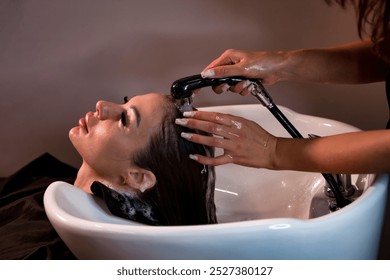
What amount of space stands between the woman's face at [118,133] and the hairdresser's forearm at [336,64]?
0.40 meters

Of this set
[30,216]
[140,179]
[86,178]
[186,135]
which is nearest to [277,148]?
[186,135]

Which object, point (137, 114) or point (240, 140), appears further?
point (137, 114)

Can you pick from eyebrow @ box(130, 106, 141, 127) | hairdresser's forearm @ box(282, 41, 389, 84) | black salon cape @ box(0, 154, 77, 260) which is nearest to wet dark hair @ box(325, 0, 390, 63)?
hairdresser's forearm @ box(282, 41, 389, 84)

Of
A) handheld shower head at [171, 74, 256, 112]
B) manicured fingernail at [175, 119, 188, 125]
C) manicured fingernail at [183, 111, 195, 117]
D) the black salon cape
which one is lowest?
the black salon cape

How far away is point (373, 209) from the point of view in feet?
→ 3.68

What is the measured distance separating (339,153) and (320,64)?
416mm

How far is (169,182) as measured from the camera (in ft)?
Answer: 4.37

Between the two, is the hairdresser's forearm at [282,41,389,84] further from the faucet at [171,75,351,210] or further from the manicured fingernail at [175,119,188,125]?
the manicured fingernail at [175,119,188,125]

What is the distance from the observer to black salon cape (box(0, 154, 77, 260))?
1313mm

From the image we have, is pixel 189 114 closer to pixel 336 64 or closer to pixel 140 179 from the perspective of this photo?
pixel 140 179

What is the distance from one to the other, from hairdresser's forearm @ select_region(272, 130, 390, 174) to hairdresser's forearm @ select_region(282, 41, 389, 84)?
0.33 m

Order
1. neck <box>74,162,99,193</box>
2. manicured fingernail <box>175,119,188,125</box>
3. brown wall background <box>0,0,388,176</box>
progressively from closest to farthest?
manicured fingernail <box>175,119,188,125</box>, neck <box>74,162,99,193</box>, brown wall background <box>0,0,388,176</box>
